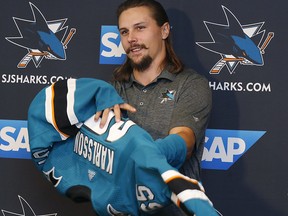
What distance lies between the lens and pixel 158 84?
1579mm

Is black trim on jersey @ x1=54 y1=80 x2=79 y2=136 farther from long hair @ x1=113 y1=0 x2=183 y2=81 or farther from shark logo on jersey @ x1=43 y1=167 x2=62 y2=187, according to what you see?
long hair @ x1=113 y1=0 x2=183 y2=81

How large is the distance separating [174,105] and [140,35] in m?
0.26

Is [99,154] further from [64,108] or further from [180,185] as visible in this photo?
[180,185]

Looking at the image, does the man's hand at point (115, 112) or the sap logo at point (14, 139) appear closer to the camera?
the man's hand at point (115, 112)

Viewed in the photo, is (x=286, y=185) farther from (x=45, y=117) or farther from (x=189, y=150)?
(x=45, y=117)

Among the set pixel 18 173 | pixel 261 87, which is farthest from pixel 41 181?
pixel 261 87

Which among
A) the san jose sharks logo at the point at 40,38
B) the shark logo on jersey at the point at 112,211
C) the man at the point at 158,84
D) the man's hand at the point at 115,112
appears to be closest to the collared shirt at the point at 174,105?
the man at the point at 158,84

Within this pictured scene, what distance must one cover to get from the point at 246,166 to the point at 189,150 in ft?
1.71

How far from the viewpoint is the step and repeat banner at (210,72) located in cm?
181

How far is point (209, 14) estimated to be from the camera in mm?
1850

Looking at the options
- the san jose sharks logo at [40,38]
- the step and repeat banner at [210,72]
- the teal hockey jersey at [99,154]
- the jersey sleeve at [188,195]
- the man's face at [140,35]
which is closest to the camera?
the jersey sleeve at [188,195]

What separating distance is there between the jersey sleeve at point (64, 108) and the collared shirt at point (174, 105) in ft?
0.47

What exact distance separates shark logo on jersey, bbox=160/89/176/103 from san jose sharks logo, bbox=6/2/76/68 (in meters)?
0.57

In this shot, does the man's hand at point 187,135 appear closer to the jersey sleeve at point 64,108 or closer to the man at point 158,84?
the man at point 158,84
